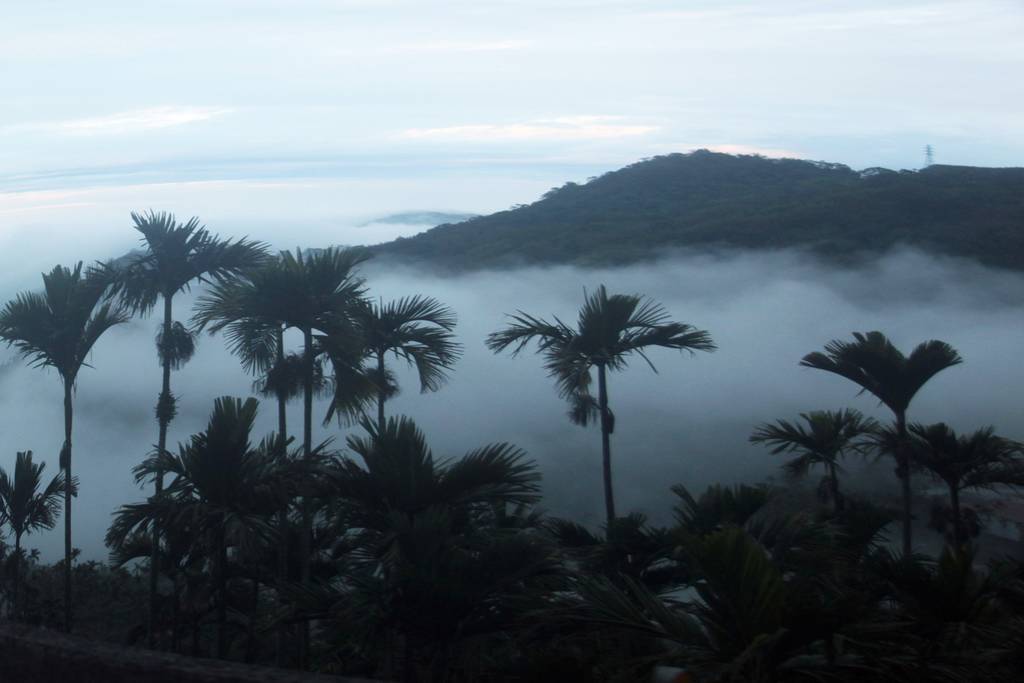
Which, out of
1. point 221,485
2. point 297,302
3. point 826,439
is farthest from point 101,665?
point 826,439

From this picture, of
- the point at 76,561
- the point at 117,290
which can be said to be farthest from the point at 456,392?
the point at 117,290

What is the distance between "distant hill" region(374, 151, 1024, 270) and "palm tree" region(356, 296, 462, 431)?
39754mm

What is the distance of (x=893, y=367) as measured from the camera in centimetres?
1080

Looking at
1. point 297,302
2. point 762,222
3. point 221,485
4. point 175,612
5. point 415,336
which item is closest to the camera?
point 221,485

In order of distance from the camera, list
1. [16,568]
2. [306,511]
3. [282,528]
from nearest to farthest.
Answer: [306,511], [282,528], [16,568]

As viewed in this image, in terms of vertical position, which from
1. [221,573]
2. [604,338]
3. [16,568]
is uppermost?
[604,338]

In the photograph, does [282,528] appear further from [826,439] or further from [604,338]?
[826,439]

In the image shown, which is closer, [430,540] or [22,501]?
[430,540]

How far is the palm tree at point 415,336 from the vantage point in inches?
450

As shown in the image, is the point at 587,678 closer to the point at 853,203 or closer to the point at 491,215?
the point at 853,203

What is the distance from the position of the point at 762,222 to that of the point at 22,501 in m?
46.8

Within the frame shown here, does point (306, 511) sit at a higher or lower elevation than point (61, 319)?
lower

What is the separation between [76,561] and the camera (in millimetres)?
18172

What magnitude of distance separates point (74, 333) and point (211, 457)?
18.2 ft
